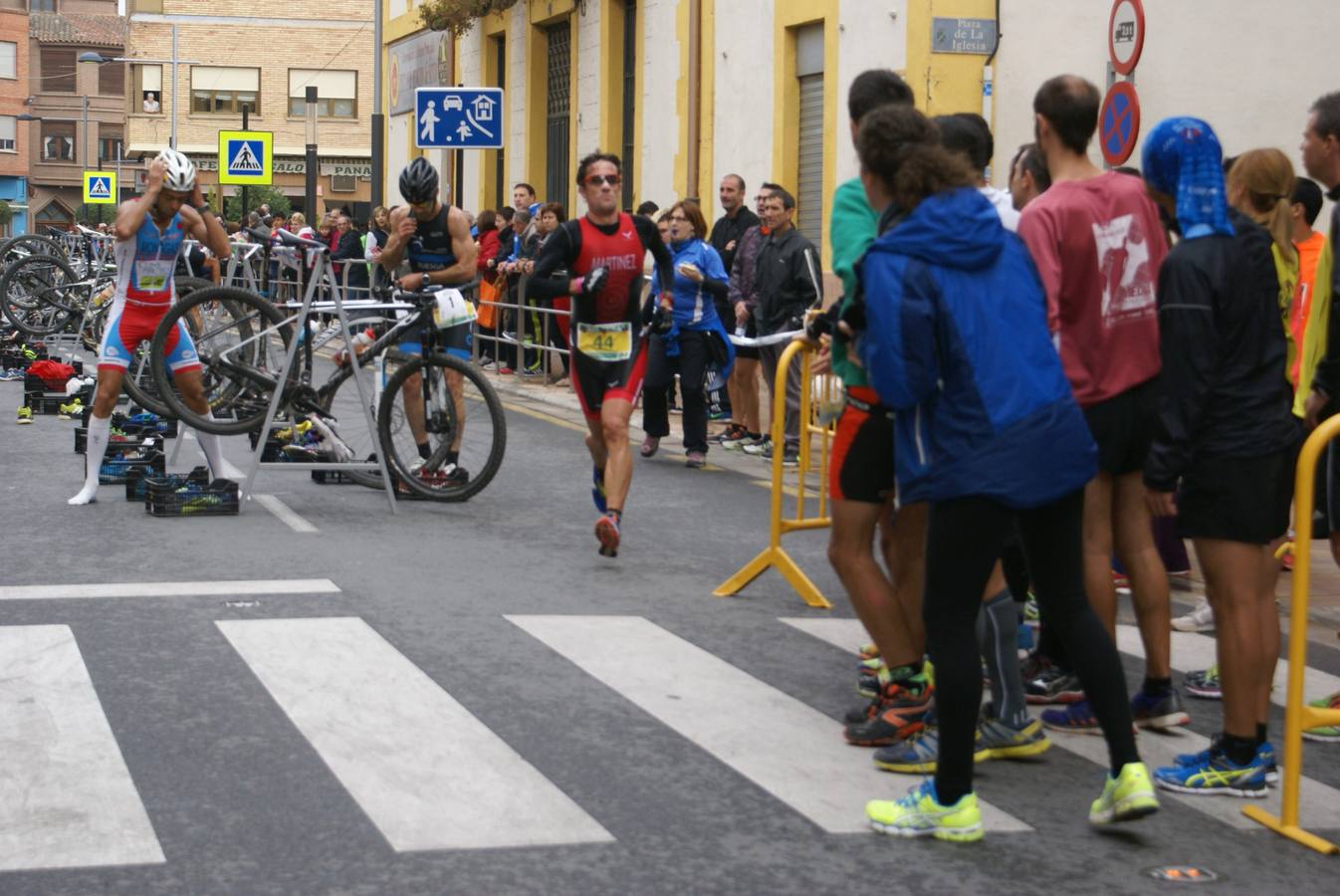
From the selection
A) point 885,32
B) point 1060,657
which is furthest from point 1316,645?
point 885,32

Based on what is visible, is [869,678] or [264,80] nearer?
[869,678]

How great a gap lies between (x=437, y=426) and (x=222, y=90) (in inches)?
2717

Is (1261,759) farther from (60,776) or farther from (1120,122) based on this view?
(1120,122)

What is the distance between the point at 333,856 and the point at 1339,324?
11.6ft

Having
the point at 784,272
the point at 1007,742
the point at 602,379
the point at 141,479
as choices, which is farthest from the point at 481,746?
the point at 784,272

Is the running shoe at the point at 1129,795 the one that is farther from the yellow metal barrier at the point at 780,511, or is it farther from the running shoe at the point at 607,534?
the running shoe at the point at 607,534

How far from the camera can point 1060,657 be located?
6891 mm

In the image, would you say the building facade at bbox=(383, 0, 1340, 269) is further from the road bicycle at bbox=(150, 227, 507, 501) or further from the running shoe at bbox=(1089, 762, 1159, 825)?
the running shoe at bbox=(1089, 762, 1159, 825)

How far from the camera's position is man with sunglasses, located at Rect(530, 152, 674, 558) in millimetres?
9883

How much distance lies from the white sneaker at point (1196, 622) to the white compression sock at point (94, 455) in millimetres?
5954

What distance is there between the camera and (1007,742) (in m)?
5.93

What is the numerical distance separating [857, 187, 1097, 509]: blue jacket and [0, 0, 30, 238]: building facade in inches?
3745

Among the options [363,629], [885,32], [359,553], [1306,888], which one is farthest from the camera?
[885,32]

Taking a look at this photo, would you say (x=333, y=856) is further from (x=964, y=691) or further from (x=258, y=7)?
(x=258, y=7)
